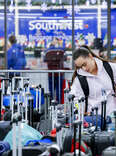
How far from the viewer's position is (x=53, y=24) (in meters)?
11.9

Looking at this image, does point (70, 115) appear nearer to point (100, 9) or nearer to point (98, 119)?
point (98, 119)

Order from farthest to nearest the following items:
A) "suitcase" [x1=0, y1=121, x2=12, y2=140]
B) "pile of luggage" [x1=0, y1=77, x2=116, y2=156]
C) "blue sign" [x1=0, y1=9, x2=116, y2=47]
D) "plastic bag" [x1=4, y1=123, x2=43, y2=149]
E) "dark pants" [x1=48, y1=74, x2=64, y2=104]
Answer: "blue sign" [x1=0, y1=9, x2=116, y2=47]
"dark pants" [x1=48, y1=74, x2=64, y2=104]
"suitcase" [x1=0, y1=121, x2=12, y2=140]
"plastic bag" [x1=4, y1=123, x2=43, y2=149]
"pile of luggage" [x1=0, y1=77, x2=116, y2=156]

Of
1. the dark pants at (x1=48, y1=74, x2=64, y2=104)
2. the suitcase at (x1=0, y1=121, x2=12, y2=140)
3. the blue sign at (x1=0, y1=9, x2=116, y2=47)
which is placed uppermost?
the blue sign at (x1=0, y1=9, x2=116, y2=47)

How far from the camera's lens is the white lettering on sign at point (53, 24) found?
11.8 metres

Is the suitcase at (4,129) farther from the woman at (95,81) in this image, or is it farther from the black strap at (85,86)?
the black strap at (85,86)

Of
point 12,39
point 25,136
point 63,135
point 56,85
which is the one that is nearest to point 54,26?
point 12,39

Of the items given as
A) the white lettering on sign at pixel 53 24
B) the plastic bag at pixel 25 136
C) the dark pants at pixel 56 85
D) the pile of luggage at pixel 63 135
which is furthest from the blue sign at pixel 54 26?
the plastic bag at pixel 25 136

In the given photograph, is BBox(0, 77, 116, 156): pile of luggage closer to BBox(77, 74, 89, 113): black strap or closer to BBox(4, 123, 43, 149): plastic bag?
BBox(4, 123, 43, 149): plastic bag

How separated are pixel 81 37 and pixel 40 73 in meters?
1.74

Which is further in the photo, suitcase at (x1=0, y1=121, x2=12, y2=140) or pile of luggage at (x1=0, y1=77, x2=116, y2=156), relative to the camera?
suitcase at (x1=0, y1=121, x2=12, y2=140)

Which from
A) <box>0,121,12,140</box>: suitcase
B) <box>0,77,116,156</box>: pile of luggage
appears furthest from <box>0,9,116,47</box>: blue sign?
<box>0,121,12,140</box>: suitcase

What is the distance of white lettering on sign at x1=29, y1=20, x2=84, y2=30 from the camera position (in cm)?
1184

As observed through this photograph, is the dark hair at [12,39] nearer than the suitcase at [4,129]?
No

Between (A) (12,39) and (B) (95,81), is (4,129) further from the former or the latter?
(A) (12,39)
